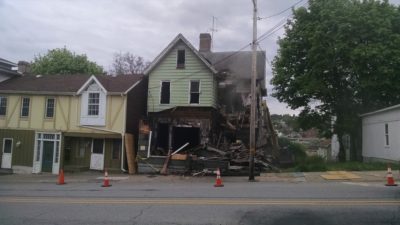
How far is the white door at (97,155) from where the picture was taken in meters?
31.4

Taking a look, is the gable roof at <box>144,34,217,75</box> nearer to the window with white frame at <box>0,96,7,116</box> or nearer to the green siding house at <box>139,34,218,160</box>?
the green siding house at <box>139,34,218,160</box>

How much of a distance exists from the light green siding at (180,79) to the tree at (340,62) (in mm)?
6451

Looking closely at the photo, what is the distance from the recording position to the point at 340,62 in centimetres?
3112

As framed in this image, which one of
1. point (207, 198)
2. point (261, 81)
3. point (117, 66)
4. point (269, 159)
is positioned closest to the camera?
point (207, 198)

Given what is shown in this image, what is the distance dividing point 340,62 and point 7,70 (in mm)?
25484

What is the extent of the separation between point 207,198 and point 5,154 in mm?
23738

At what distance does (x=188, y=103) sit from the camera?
30812 millimetres

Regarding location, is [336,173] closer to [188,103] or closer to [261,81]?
[188,103]

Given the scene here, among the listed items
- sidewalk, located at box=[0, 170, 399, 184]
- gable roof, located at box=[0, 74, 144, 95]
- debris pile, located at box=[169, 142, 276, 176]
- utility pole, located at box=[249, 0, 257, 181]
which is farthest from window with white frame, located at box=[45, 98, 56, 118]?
utility pole, located at box=[249, 0, 257, 181]

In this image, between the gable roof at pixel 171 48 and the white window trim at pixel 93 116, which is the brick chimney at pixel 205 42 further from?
the white window trim at pixel 93 116

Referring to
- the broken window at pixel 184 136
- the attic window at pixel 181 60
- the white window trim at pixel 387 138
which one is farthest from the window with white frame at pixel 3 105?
the white window trim at pixel 387 138

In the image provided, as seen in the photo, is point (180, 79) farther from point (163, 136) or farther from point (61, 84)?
point (61, 84)

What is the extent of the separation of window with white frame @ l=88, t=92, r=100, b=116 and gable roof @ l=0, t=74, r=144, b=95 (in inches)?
38.8

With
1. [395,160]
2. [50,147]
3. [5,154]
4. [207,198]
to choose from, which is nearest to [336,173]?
[395,160]
